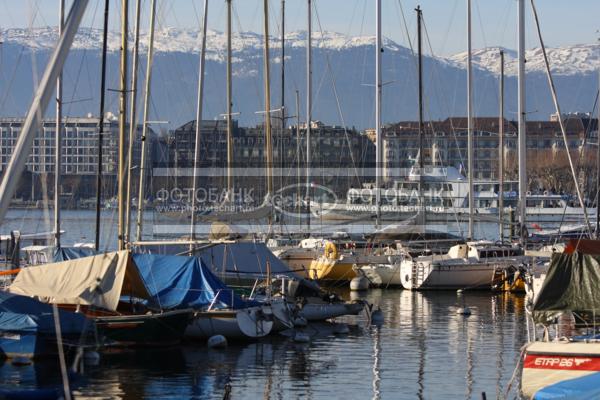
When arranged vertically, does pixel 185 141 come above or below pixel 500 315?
above

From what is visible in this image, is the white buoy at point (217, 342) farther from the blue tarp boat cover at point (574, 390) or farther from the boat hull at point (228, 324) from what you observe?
the blue tarp boat cover at point (574, 390)

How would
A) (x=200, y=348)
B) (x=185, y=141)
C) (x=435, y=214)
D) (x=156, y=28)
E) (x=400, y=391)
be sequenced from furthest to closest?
1. (x=185, y=141)
2. (x=435, y=214)
3. (x=156, y=28)
4. (x=200, y=348)
5. (x=400, y=391)

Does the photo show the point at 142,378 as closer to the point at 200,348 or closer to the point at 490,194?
the point at 200,348

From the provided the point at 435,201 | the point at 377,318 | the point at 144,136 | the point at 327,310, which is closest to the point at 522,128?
the point at 377,318

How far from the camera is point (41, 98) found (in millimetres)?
13562

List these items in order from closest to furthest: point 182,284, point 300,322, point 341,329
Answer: point 182,284
point 300,322
point 341,329

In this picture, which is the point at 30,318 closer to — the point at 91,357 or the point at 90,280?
the point at 91,357

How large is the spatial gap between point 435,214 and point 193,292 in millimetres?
56831

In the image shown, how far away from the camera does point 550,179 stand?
161000mm

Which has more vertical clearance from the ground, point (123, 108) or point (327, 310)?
point (123, 108)

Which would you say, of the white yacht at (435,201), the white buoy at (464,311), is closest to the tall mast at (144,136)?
the white buoy at (464,311)

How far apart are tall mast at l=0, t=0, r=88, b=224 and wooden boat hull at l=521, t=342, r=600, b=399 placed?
34.1ft

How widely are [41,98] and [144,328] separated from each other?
15885 mm

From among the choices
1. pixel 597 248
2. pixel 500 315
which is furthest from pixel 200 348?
pixel 500 315
